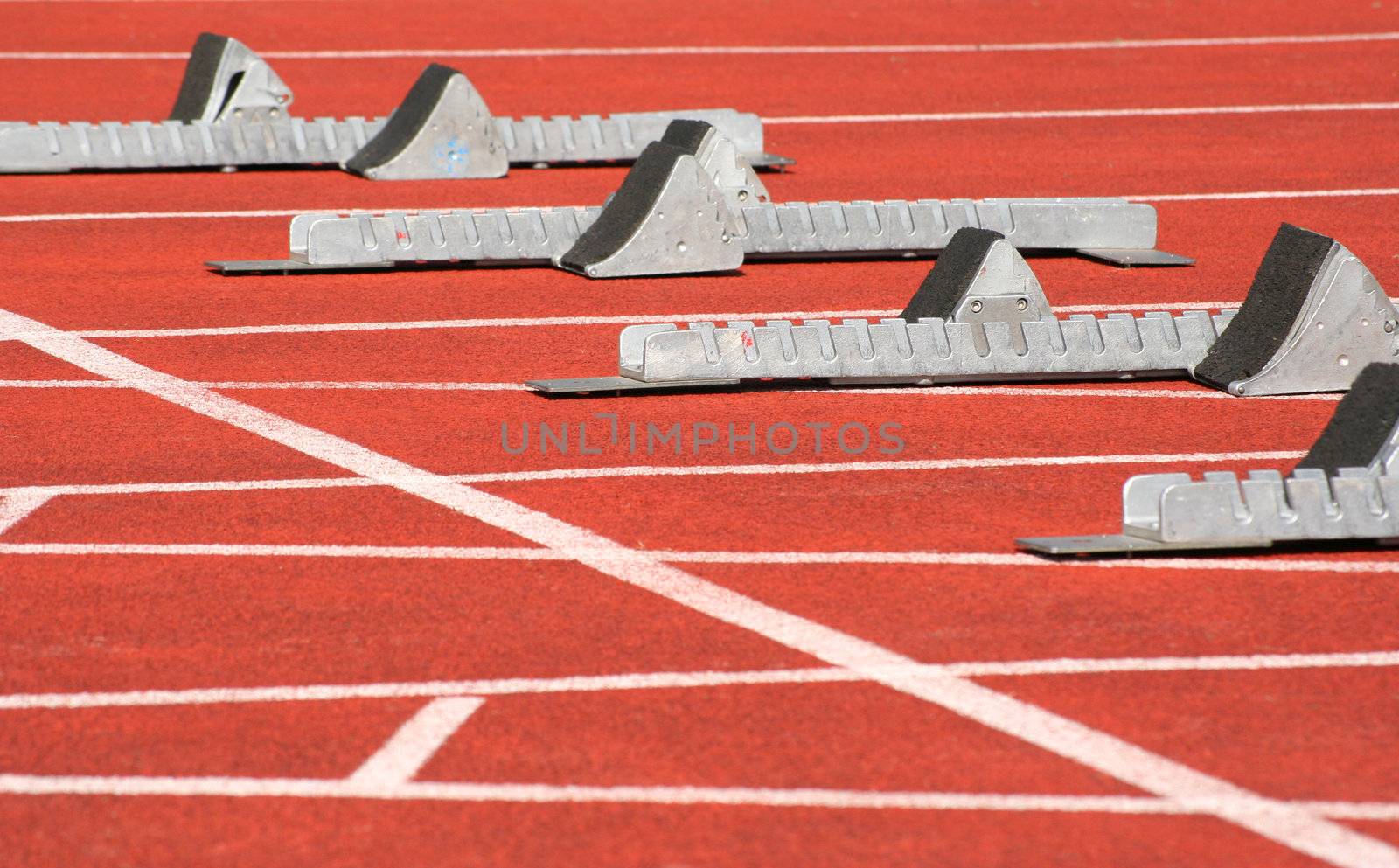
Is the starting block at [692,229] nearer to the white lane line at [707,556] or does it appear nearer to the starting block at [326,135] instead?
the starting block at [326,135]

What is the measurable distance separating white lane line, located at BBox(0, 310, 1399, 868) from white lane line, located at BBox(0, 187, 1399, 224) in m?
3.13

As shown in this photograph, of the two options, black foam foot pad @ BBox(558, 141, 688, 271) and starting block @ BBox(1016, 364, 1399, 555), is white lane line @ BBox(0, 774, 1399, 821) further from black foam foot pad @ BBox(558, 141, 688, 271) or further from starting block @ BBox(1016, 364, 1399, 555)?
black foam foot pad @ BBox(558, 141, 688, 271)

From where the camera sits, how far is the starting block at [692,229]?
8742 millimetres

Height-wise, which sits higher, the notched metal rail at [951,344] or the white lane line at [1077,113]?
the white lane line at [1077,113]

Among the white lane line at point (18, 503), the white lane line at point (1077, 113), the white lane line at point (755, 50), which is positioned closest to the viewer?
the white lane line at point (18, 503)

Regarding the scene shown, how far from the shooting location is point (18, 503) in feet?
18.4

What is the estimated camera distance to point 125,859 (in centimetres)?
→ 353

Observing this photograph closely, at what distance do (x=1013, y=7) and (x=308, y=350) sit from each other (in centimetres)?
1185

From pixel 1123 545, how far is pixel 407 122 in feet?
22.7

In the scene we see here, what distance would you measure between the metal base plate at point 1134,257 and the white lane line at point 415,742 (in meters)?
5.77

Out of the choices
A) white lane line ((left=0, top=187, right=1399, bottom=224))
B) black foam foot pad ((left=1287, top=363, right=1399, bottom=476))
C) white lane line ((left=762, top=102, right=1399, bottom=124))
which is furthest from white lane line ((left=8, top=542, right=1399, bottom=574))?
white lane line ((left=762, top=102, right=1399, bottom=124))

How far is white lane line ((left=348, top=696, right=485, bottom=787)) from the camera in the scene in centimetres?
388

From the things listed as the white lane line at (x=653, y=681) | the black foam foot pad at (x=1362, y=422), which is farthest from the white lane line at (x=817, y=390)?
the white lane line at (x=653, y=681)

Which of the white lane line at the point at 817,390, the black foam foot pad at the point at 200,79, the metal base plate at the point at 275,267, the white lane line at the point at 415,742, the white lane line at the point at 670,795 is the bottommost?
the white lane line at the point at 670,795
